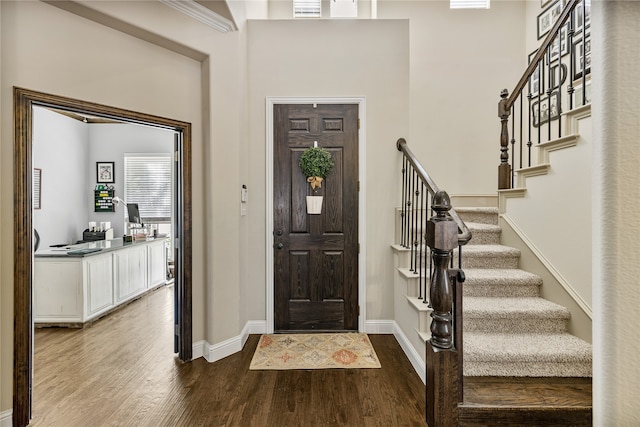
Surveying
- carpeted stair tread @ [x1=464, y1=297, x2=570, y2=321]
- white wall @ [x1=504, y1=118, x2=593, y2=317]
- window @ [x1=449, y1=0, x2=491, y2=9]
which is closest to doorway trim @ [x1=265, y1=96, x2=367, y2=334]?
carpeted stair tread @ [x1=464, y1=297, x2=570, y2=321]

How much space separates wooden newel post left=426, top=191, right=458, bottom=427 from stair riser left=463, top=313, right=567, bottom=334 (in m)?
0.53

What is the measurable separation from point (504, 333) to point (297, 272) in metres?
1.92

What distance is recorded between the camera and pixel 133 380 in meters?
2.39

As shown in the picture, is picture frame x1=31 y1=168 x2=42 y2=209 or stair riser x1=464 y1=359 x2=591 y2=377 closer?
stair riser x1=464 y1=359 x2=591 y2=377

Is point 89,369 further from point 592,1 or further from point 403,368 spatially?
point 592,1

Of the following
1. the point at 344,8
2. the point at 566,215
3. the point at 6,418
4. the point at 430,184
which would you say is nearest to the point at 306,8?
the point at 344,8

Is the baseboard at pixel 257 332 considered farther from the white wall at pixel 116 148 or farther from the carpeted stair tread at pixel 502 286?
the white wall at pixel 116 148

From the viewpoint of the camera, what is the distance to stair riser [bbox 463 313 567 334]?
2.28m

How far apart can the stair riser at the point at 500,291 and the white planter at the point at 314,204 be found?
1.55 metres

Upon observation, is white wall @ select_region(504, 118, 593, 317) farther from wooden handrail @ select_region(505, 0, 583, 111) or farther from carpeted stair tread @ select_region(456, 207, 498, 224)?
wooden handrail @ select_region(505, 0, 583, 111)

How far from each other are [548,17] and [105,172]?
23.2 feet

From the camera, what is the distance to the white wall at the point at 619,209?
64 cm

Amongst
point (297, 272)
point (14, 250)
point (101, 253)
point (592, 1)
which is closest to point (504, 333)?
point (297, 272)

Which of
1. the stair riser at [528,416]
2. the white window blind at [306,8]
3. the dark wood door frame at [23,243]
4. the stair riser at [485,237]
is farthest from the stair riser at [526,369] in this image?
Result: the white window blind at [306,8]
